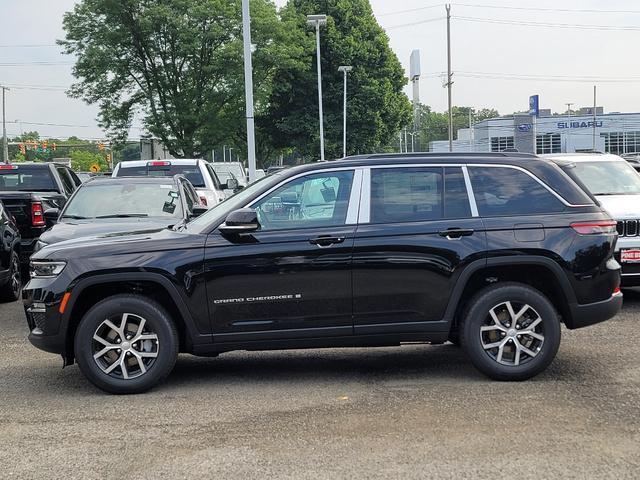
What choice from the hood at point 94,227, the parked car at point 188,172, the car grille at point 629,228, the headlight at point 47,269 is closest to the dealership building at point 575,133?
the parked car at point 188,172

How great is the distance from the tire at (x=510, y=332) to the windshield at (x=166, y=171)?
26.4 feet

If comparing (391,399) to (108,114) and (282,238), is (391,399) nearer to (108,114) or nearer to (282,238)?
(282,238)

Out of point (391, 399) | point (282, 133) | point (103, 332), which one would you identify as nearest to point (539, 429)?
point (391, 399)

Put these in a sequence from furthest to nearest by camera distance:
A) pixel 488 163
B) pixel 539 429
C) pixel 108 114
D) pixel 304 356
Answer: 1. pixel 108 114
2. pixel 304 356
3. pixel 488 163
4. pixel 539 429

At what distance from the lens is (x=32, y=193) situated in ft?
40.4

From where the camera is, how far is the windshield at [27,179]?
13.3 metres

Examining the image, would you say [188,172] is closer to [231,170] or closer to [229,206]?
[229,206]

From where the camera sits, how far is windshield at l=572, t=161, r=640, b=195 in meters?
10.5

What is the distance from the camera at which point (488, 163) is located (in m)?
6.27

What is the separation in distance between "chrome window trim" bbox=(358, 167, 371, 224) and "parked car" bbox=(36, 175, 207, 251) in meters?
3.34

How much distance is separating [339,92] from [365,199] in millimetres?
45264

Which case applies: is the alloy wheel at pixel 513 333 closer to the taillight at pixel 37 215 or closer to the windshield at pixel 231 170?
the taillight at pixel 37 215

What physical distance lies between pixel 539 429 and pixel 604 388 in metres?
1.17

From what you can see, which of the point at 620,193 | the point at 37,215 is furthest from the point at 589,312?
the point at 37,215
